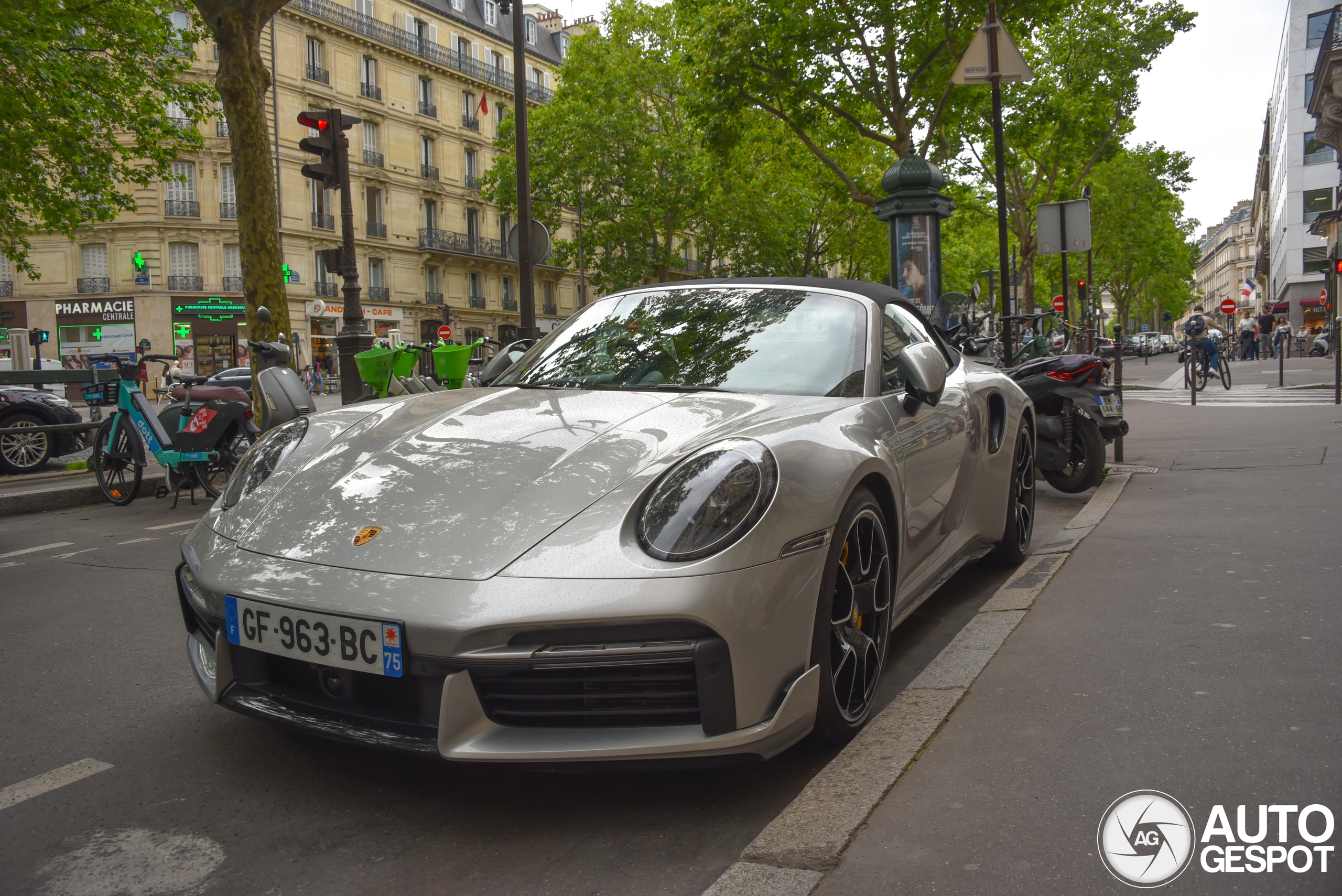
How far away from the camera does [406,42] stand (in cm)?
4519

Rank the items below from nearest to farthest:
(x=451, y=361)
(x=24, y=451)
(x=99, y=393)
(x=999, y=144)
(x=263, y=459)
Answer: (x=263, y=459)
(x=451, y=361)
(x=99, y=393)
(x=999, y=144)
(x=24, y=451)

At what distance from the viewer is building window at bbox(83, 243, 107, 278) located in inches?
1515

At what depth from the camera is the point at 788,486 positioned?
8.16 ft

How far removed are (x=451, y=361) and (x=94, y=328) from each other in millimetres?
35792

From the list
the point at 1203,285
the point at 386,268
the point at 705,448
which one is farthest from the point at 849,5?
the point at 1203,285

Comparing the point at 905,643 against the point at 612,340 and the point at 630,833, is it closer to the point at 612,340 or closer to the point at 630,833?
the point at 612,340

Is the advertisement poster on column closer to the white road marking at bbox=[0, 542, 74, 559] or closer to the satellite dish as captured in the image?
the satellite dish

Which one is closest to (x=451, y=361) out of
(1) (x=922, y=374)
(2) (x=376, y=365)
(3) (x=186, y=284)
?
(2) (x=376, y=365)

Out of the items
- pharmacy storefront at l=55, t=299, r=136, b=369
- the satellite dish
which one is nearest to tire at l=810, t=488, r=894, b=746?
the satellite dish

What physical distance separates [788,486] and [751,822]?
764 millimetres

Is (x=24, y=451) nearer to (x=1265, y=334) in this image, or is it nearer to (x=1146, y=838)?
(x=1146, y=838)

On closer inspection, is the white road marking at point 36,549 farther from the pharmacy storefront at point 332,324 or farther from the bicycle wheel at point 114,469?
A: the pharmacy storefront at point 332,324

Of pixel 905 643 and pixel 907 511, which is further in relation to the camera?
pixel 905 643

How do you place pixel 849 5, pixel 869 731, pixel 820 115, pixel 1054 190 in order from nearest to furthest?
pixel 869 731 < pixel 849 5 < pixel 820 115 < pixel 1054 190
